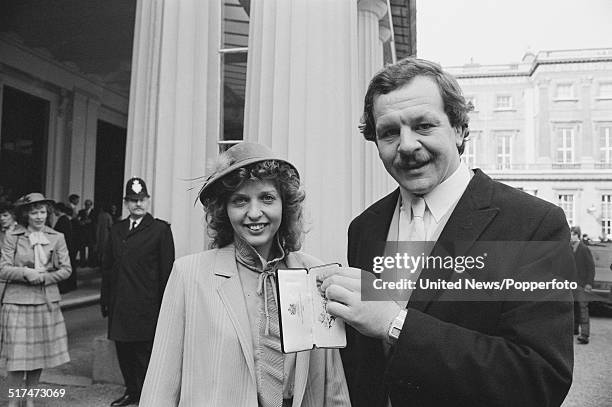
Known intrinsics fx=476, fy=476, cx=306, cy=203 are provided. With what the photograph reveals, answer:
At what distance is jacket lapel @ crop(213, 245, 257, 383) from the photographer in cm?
143

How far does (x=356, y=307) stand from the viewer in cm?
108

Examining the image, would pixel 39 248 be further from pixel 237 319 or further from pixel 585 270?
pixel 585 270

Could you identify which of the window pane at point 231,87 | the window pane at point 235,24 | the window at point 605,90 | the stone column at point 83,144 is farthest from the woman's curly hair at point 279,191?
the stone column at point 83,144

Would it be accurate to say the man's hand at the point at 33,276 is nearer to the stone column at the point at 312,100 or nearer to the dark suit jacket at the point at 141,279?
the dark suit jacket at the point at 141,279

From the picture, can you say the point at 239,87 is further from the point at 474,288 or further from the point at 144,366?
the point at 474,288

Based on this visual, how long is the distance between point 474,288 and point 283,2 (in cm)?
304

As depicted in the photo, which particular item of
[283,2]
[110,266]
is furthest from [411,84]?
[110,266]

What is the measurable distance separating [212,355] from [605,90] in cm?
201

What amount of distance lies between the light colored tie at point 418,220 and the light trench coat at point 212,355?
1.73 feet

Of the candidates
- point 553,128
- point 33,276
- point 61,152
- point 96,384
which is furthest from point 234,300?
point 61,152

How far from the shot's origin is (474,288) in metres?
1.09

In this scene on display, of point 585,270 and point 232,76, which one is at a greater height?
point 232,76

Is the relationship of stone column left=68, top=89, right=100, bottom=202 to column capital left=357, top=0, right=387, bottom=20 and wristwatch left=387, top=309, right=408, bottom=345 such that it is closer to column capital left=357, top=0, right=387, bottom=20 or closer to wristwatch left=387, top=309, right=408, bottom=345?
column capital left=357, top=0, right=387, bottom=20

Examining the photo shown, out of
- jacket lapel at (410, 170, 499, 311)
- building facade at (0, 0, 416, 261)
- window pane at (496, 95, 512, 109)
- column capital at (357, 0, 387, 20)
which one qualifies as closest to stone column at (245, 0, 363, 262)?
building facade at (0, 0, 416, 261)
